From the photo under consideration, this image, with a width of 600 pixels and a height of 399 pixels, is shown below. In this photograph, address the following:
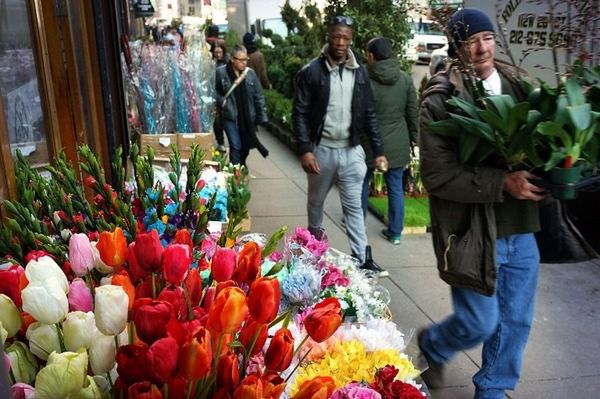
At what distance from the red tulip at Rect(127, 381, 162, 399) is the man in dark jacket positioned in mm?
3794

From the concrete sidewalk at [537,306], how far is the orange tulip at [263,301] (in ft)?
4.88

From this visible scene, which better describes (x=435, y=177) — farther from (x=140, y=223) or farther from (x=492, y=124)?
(x=140, y=223)

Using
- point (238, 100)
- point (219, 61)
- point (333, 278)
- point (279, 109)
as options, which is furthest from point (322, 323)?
point (279, 109)

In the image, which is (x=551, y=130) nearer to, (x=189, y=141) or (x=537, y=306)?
(x=537, y=306)

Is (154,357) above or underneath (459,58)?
underneath

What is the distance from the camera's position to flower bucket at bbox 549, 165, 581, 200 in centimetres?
239

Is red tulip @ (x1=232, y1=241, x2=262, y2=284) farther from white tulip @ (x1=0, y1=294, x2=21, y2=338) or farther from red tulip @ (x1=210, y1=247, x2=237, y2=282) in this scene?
white tulip @ (x1=0, y1=294, x2=21, y2=338)

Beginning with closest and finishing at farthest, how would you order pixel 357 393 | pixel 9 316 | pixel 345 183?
pixel 9 316
pixel 357 393
pixel 345 183

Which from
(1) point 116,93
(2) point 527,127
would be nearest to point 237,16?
(1) point 116,93

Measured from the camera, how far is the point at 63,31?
3.44m

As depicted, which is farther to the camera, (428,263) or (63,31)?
(428,263)

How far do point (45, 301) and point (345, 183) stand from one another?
404 centimetres

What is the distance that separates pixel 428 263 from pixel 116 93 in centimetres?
312

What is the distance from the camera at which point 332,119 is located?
4711 millimetres
